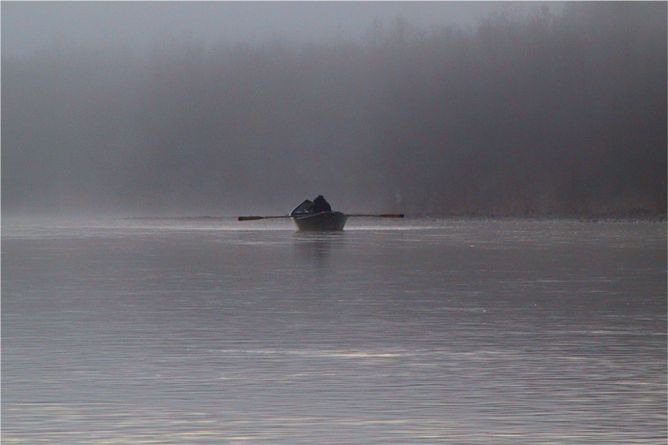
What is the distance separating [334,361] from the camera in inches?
966

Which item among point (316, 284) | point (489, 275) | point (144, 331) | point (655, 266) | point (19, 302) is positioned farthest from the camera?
point (655, 266)

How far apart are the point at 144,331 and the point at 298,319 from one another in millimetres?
4672

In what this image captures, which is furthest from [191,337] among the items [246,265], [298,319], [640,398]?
[246,265]

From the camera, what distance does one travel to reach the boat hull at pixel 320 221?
144 meters

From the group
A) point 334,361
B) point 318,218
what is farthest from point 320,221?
point 334,361

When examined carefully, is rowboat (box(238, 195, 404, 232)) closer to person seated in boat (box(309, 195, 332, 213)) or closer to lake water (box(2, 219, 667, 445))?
person seated in boat (box(309, 195, 332, 213))

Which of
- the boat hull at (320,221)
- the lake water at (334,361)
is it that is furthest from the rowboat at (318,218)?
the lake water at (334,361)

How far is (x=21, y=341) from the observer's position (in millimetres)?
28047

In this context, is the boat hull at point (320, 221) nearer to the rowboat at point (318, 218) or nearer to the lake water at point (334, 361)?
the rowboat at point (318, 218)

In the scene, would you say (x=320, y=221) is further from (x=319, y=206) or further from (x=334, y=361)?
(x=334, y=361)

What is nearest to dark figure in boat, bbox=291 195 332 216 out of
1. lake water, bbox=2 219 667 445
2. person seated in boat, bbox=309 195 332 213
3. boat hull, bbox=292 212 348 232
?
person seated in boat, bbox=309 195 332 213

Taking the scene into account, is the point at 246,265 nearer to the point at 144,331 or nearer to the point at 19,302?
the point at 19,302

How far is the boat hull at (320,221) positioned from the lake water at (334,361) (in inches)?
3640

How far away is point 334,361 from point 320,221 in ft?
395
